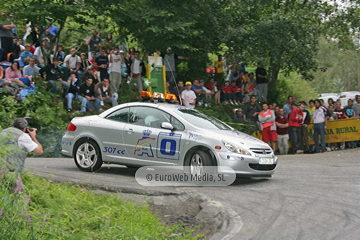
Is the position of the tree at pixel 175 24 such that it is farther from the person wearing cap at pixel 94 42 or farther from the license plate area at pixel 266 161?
the license plate area at pixel 266 161

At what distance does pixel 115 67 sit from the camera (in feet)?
71.3

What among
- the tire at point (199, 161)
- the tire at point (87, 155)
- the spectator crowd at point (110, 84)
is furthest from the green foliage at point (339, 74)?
the tire at point (199, 161)

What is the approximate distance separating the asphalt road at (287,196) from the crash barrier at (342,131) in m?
5.65

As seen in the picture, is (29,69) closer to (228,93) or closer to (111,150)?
(111,150)

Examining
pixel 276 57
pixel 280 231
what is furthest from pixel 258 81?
pixel 280 231

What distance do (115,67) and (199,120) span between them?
9.90 metres

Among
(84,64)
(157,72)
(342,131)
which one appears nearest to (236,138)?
(157,72)

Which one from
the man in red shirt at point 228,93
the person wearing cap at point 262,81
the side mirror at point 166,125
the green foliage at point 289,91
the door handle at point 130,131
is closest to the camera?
the side mirror at point 166,125

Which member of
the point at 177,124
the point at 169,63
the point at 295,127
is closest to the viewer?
the point at 177,124

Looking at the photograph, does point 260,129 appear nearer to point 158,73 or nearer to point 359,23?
point 158,73

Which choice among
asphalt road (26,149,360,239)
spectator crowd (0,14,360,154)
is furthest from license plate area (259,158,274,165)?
spectator crowd (0,14,360,154)

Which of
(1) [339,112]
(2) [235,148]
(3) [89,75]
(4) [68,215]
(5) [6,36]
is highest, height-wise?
(5) [6,36]

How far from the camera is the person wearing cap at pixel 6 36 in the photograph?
19.5 metres

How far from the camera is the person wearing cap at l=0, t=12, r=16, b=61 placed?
19459 millimetres
